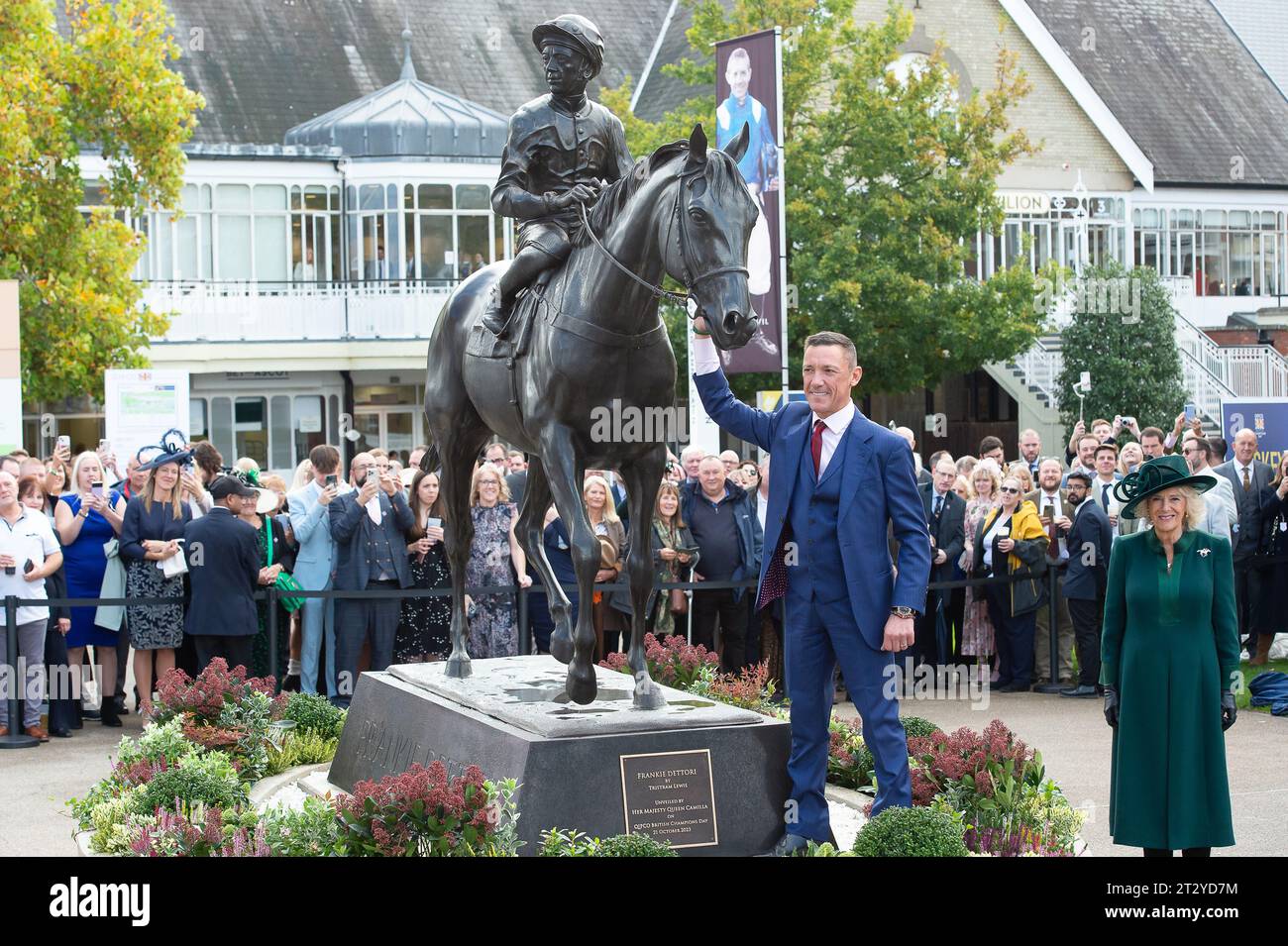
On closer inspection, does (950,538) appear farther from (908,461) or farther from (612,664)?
(908,461)

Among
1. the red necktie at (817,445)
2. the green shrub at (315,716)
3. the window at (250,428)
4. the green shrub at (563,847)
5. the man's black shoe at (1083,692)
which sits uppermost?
the window at (250,428)

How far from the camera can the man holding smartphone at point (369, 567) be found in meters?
13.0

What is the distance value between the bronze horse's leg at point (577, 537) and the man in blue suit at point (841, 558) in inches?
33.1

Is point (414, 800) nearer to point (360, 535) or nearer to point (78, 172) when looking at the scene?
point (360, 535)

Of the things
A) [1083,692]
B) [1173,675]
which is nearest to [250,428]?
[1083,692]

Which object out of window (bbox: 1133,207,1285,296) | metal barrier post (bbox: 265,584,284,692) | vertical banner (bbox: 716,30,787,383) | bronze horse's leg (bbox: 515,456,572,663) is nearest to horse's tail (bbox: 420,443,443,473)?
bronze horse's leg (bbox: 515,456,572,663)

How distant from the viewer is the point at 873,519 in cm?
705

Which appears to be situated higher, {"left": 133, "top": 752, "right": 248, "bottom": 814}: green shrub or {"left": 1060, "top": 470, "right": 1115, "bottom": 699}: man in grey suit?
{"left": 1060, "top": 470, "right": 1115, "bottom": 699}: man in grey suit

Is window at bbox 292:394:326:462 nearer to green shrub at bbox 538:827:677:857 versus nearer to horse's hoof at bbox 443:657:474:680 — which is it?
horse's hoof at bbox 443:657:474:680

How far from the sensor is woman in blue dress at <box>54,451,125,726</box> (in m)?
13.2

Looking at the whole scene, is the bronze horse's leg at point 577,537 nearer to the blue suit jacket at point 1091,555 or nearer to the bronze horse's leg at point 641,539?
the bronze horse's leg at point 641,539

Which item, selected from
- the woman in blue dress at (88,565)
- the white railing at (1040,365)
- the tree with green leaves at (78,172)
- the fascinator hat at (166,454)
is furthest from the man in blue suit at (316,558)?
the white railing at (1040,365)

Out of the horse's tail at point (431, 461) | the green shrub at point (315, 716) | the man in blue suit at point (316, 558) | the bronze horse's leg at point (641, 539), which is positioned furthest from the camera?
the man in blue suit at point (316, 558)

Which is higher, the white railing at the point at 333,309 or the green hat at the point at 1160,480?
the white railing at the point at 333,309
